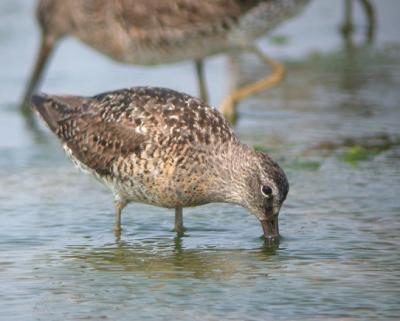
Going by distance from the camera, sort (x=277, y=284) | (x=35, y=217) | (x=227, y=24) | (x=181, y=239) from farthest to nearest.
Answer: (x=227, y=24), (x=35, y=217), (x=181, y=239), (x=277, y=284)

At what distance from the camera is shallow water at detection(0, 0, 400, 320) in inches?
216

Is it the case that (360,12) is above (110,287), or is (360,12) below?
above

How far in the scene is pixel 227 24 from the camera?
10.1 m

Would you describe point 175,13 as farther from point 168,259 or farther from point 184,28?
point 168,259

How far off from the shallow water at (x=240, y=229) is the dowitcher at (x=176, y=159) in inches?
9.4

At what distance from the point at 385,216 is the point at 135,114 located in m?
1.60

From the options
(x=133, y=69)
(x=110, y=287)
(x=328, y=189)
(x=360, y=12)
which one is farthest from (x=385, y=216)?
(x=360, y=12)

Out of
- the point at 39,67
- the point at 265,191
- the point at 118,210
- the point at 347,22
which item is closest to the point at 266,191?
the point at 265,191

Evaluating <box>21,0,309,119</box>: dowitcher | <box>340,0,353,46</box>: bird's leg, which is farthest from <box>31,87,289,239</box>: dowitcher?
<box>340,0,353,46</box>: bird's leg

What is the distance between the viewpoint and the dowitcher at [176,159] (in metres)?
6.52

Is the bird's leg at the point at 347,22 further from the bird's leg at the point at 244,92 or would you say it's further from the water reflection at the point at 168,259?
the water reflection at the point at 168,259

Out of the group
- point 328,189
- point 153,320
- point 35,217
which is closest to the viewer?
point 153,320

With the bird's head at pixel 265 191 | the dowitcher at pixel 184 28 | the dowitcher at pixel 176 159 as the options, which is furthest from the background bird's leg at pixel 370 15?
the bird's head at pixel 265 191

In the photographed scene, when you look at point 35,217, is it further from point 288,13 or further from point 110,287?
point 288,13
